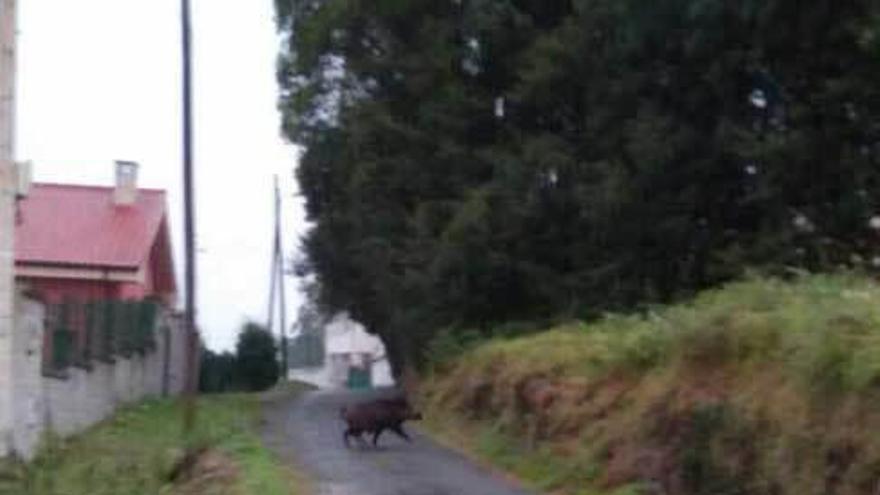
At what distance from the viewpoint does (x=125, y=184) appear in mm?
A: 65125

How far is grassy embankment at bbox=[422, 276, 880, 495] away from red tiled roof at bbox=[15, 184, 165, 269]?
35.3 meters

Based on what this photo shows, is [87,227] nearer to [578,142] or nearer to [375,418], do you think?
[578,142]


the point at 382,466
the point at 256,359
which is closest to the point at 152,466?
the point at 382,466

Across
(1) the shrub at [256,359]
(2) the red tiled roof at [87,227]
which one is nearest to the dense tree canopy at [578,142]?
(2) the red tiled roof at [87,227]

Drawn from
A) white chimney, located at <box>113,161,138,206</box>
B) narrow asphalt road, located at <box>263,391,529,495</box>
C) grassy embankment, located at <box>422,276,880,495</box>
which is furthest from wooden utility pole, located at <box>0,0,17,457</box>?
white chimney, located at <box>113,161,138,206</box>

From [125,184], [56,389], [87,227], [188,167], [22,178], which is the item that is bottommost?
[56,389]

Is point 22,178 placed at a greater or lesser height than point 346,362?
lesser

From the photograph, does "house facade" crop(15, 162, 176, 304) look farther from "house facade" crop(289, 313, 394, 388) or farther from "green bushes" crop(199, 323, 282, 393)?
"house facade" crop(289, 313, 394, 388)

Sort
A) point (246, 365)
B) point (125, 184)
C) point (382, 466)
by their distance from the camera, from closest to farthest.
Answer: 1. point (382, 466)
2. point (125, 184)
3. point (246, 365)

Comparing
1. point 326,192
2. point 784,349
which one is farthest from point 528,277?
point 784,349

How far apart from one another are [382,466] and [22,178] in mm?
10051

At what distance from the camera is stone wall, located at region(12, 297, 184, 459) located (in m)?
29.4

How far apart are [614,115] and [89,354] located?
11.8 meters

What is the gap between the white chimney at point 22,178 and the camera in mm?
30047
